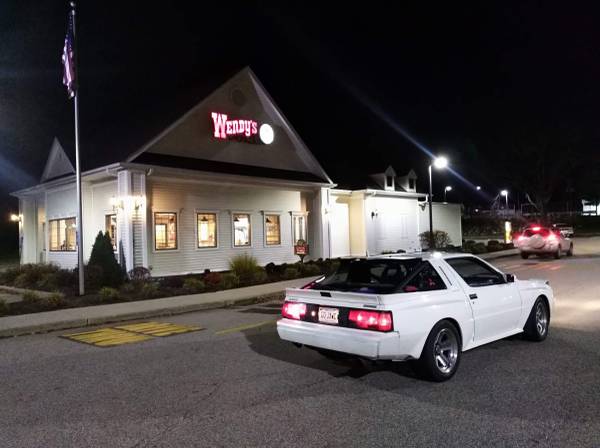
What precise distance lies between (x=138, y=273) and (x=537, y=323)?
42.7ft

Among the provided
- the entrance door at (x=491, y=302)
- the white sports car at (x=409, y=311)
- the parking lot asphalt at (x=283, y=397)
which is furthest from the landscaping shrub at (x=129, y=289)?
the entrance door at (x=491, y=302)

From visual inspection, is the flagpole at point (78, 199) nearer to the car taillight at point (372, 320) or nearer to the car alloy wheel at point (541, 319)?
the car taillight at point (372, 320)

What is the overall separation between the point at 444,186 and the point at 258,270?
30.5 meters

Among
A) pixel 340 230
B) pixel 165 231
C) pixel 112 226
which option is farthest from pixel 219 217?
pixel 340 230

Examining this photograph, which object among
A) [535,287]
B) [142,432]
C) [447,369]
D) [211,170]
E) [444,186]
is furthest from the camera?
[444,186]

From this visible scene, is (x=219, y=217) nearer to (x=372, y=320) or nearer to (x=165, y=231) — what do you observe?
(x=165, y=231)

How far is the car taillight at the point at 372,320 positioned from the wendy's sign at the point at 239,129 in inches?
627

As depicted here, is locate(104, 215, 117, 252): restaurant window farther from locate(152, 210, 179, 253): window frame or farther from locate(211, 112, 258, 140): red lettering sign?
locate(211, 112, 258, 140): red lettering sign

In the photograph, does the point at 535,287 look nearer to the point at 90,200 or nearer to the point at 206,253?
the point at 206,253

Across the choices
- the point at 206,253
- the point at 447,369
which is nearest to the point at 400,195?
the point at 206,253

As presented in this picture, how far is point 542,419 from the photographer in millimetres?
4637

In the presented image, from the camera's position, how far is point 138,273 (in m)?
17.0

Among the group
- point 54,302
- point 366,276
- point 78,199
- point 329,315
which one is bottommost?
point 54,302

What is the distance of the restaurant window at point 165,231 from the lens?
63.2 ft
